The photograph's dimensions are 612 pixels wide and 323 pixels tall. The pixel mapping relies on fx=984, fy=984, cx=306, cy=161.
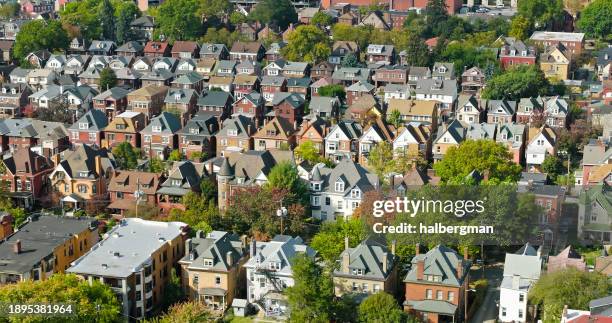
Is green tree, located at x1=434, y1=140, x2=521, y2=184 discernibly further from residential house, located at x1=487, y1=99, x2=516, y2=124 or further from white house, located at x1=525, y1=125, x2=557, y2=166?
residential house, located at x1=487, y1=99, x2=516, y2=124

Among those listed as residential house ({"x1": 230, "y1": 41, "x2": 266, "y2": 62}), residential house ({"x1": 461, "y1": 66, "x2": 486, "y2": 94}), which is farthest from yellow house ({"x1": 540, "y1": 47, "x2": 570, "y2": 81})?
residential house ({"x1": 230, "y1": 41, "x2": 266, "y2": 62})

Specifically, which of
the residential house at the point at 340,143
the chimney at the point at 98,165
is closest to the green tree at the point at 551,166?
the residential house at the point at 340,143

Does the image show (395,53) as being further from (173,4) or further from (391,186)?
(391,186)

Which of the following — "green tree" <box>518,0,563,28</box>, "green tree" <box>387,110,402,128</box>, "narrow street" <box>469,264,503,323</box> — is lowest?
"narrow street" <box>469,264,503,323</box>

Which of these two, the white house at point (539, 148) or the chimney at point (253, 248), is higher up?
the white house at point (539, 148)

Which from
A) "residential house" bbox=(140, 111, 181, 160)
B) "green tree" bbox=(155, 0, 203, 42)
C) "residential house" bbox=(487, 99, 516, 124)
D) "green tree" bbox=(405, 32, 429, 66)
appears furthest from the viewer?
"green tree" bbox=(155, 0, 203, 42)

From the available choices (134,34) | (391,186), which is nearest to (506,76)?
(391,186)

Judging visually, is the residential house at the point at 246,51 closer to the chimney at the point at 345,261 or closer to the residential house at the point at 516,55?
the residential house at the point at 516,55

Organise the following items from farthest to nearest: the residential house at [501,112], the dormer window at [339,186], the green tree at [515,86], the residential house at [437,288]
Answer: the green tree at [515,86]
the residential house at [501,112]
the dormer window at [339,186]
the residential house at [437,288]
